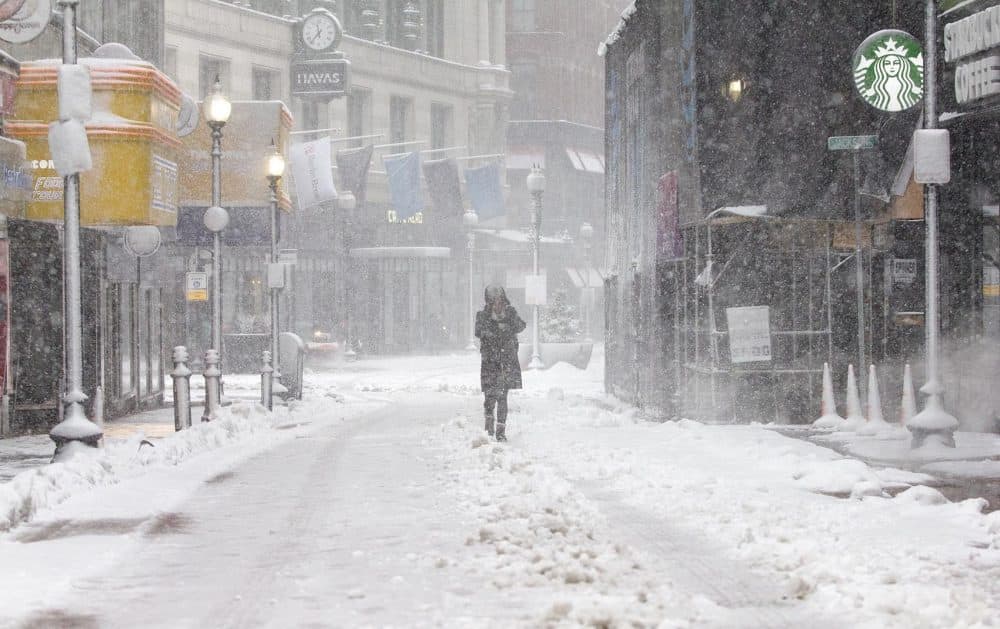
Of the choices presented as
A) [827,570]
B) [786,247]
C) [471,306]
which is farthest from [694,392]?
[471,306]

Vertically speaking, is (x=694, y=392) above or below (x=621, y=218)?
below

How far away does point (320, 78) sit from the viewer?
1955 inches

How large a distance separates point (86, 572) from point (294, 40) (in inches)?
1733

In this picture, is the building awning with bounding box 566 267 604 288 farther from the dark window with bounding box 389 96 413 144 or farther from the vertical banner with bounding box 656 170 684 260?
the vertical banner with bounding box 656 170 684 260

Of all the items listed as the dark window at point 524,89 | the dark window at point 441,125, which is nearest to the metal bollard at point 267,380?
the dark window at point 441,125

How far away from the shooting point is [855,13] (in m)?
20.1

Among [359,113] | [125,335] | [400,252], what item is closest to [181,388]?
[125,335]

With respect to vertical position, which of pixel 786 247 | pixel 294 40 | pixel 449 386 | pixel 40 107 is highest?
pixel 294 40

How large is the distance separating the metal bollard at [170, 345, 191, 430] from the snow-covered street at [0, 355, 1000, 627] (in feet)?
8.24

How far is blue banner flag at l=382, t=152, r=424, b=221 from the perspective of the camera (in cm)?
5059

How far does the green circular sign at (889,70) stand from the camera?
19.0 m

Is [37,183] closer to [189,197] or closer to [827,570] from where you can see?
[189,197]

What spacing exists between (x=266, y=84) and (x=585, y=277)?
70.3 feet

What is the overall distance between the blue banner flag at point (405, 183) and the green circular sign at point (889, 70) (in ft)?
106
